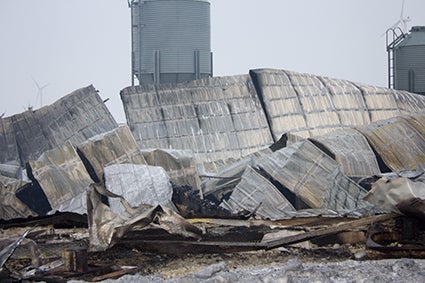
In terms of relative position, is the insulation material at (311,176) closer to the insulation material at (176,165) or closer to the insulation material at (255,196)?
the insulation material at (255,196)

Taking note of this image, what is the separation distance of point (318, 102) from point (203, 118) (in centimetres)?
413

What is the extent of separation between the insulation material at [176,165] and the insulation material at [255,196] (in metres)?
1.82

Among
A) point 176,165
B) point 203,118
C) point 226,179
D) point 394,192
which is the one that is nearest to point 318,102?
point 203,118

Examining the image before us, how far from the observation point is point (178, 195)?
18109 mm

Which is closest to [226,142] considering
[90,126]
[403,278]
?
[90,126]

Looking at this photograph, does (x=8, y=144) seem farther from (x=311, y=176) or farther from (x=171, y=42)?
(x=171, y=42)

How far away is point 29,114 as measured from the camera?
24.0 meters

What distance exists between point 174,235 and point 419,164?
10865 mm

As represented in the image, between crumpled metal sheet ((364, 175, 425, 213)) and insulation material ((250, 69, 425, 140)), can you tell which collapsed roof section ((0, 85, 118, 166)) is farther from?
crumpled metal sheet ((364, 175, 425, 213))

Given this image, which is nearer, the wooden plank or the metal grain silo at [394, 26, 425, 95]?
the wooden plank

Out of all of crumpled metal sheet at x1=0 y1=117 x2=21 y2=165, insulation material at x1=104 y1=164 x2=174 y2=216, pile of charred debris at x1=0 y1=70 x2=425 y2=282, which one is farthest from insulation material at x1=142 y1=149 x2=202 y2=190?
crumpled metal sheet at x1=0 y1=117 x2=21 y2=165

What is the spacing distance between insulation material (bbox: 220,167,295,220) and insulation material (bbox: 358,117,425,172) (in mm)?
3299

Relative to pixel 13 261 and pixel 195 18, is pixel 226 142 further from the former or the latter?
pixel 13 261

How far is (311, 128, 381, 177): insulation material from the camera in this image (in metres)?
19.9
